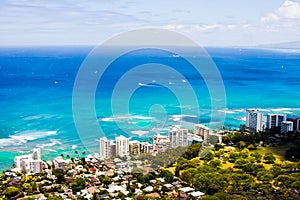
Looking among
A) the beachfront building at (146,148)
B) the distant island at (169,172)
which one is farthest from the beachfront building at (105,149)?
the beachfront building at (146,148)

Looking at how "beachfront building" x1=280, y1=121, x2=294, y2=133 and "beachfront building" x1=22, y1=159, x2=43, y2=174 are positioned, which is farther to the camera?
"beachfront building" x1=280, y1=121, x2=294, y2=133

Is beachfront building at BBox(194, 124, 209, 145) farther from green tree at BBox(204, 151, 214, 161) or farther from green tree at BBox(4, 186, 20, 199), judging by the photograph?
green tree at BBox(4, 186, 20, 199)

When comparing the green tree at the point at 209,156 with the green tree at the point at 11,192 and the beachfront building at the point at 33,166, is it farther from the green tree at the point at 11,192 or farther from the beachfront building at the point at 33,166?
the green tree at the point at 11,192

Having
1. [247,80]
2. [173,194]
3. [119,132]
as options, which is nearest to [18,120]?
[119,132]

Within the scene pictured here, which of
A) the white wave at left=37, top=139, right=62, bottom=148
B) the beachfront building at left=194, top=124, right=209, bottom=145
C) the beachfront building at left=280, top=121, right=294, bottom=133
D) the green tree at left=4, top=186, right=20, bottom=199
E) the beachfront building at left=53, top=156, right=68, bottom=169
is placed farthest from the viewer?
the beachfront building at left=280, top=121, right=294, bottom=133

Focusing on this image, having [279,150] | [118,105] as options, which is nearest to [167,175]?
[279,150]

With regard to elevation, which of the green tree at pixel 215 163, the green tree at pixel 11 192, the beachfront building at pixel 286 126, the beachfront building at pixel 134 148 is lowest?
the green tree at pixel 11 192

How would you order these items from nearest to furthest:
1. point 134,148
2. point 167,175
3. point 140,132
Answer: point 167,175 < point 134,148 < point 140,132

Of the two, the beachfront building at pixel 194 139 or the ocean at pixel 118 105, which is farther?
the ocean at pixel 118 105

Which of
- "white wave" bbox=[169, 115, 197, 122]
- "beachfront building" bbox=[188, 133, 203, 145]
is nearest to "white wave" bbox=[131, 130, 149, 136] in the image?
"beachfront building" bbox=[188, 133, 203, 145]

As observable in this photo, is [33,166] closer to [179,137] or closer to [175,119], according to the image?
[179,137]

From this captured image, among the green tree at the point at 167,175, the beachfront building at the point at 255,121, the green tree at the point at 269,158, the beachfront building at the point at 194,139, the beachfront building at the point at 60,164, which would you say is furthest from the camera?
the beachfront building at the point at 255,121
